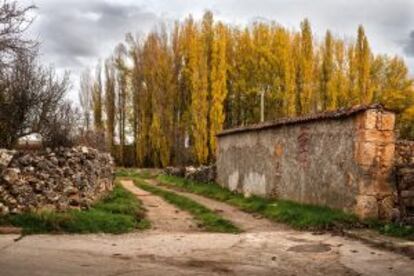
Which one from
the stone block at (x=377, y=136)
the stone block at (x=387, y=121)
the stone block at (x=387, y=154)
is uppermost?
the stone block at (x=387, y=121)

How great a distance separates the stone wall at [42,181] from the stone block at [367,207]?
6.34m

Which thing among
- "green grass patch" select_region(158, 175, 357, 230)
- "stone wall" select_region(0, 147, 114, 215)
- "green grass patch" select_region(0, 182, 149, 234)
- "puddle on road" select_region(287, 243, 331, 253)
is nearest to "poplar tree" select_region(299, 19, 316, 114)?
"green grass patch" select_region(158, 175, 357, 230)

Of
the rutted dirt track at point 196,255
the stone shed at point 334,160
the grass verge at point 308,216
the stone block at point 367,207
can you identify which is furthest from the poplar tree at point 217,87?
the rutted dirt track at point 196,255

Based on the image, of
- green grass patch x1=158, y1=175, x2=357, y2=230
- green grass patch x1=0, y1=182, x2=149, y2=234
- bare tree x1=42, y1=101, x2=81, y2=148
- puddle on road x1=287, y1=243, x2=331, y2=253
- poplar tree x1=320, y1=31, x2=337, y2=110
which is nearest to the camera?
puddle on road x1=287, y1=243, x2=331, y2=253

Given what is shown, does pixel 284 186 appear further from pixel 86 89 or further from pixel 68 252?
pixel 86 89

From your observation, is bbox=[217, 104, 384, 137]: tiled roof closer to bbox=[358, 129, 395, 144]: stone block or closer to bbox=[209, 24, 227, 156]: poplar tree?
bbox=[358, 129, 395, 144]: stone block

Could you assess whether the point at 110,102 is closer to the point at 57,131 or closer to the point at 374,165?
the point at 57,131

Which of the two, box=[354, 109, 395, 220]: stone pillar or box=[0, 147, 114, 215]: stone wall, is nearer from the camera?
box=[0, 147, 114, 215]: stone wall

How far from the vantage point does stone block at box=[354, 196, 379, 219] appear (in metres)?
13.9

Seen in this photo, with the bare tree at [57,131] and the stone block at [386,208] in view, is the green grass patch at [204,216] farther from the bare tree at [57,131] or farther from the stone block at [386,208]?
the bare tree at [57,131]

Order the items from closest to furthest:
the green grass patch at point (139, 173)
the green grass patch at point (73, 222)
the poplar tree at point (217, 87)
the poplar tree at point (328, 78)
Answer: the green grass patch at point (73, 222) < the green grass patch at point (139, 173) < the poplar tree at point (217, 87) < the poplar tree at point (328, 78)

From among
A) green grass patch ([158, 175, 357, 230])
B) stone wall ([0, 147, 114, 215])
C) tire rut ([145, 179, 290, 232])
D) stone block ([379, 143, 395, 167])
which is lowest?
tire rut ([145, 179, 290, 232])

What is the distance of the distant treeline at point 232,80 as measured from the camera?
43.1 meters

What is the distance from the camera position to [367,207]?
45.6 feet
